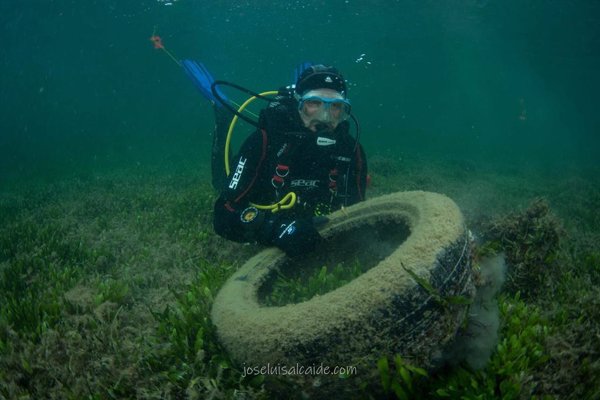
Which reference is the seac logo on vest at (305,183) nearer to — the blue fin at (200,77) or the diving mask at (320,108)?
the diving mask at (320,108)

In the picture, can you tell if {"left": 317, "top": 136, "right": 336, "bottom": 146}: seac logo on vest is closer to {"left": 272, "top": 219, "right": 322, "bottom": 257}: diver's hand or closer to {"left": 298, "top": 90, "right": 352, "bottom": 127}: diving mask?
{"left": 298, "top": 90, "right": 352, "bottom": 127}: diving mask

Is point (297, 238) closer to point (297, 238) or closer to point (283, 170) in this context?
point (297, 238)

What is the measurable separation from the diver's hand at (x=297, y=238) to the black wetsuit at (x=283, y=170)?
589mm

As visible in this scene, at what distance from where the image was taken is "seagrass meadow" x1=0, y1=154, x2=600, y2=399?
283cm

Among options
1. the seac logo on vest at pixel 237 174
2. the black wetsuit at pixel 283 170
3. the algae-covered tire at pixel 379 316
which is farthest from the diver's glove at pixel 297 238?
the seac logo on vest at pixel 237 174

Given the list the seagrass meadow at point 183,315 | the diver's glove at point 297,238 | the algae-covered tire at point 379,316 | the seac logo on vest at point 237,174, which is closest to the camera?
the algae-covered tire at point 379,316

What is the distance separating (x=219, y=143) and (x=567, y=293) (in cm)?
828

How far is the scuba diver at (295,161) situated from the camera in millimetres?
5508

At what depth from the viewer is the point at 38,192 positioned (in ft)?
43.8

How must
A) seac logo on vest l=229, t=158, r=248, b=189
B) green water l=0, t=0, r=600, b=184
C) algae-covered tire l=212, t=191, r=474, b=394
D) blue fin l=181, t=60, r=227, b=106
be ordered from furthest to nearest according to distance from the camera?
1. green water l=0, t=0, r=600, b=184
2. blue fin l=181, t=60, r=227, b=106
3. seac logo on vest l=229, t=158, r=248, b=189
4. algae-covered tire l=212, t=191, r=474, b=394

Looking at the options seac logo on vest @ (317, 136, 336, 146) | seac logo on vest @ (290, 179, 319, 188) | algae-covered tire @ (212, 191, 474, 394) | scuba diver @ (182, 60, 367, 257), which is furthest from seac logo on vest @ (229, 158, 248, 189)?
algae-covered tire @ (212, 191, 474, 394)

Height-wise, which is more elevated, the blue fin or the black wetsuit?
the blue fin

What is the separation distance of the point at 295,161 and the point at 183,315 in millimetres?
3009

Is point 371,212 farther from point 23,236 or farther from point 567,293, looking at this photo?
point 23,236
